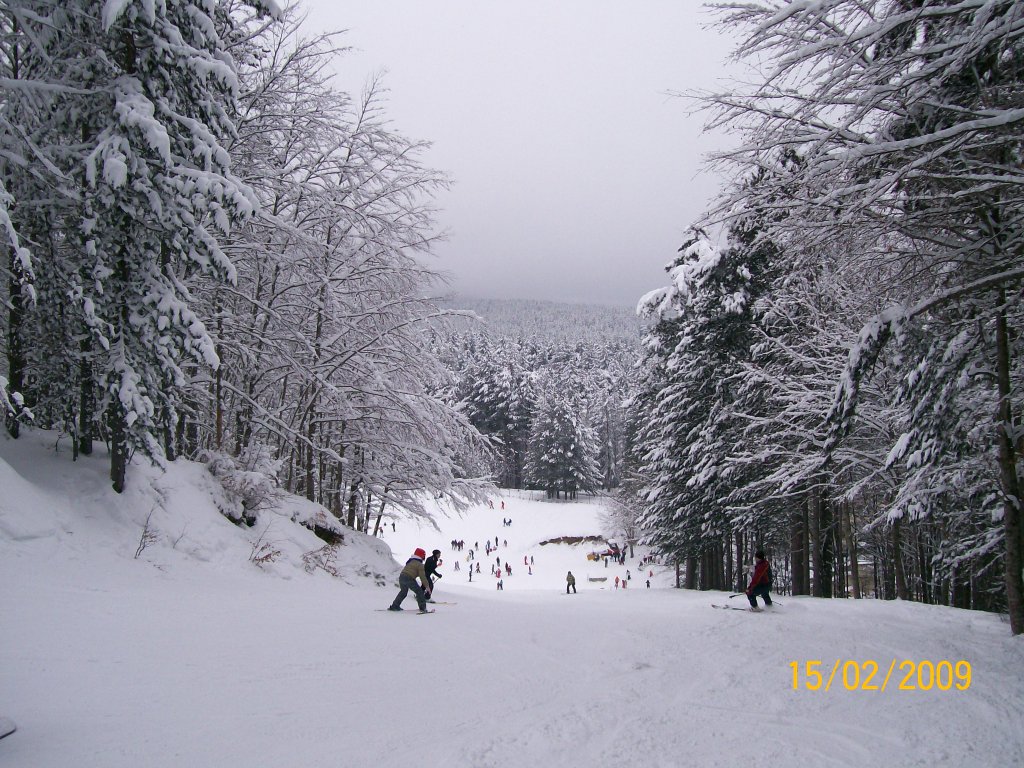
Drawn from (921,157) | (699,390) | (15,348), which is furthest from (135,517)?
(699,390)

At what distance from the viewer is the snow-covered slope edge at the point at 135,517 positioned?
7.22 meters

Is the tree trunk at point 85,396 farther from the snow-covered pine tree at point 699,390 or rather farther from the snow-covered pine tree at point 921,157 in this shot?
the snow-covered pine tree at point 699,390

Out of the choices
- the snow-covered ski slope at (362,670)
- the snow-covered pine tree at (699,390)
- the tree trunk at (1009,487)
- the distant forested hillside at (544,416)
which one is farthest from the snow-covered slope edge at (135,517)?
the distant forested hillside at (544,416)

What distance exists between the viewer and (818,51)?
18.1 ft

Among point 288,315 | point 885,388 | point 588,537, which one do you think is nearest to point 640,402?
point 885,388

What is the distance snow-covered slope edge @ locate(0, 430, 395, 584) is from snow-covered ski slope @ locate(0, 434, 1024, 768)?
1.5 inches

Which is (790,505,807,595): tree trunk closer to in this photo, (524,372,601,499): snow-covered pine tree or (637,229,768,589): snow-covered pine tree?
(637,229,768,589): snow-covered pine tree

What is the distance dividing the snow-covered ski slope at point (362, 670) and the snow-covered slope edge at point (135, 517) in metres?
0.04

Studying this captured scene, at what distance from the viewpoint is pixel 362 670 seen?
5.97 m

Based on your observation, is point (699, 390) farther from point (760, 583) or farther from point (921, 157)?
point (921, 157)

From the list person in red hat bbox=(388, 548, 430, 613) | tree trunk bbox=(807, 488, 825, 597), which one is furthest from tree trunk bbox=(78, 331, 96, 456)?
tree trunk bbox=(807, 488, 825, 597)

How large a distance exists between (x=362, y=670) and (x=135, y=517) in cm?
473

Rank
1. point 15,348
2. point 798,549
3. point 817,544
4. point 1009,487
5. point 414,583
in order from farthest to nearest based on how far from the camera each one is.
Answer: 1. point 798,549
2. point 817,544
3. point 414,583
4. point 15,348
5. point 1009,487

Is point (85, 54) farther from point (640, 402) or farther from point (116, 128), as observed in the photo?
point (640, 402)
